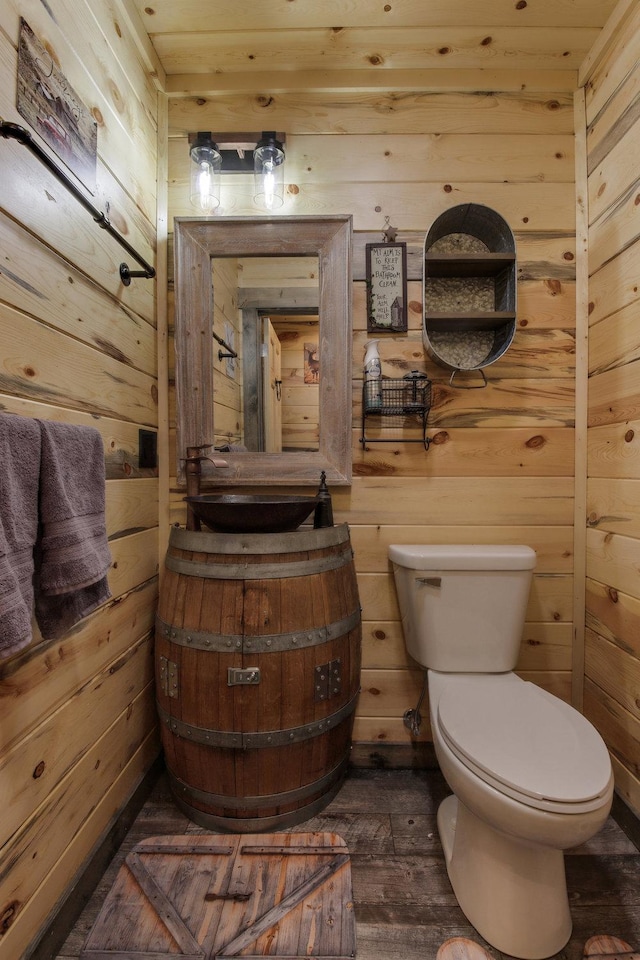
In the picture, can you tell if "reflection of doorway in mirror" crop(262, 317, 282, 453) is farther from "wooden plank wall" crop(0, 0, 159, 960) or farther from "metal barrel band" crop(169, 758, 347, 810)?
"metal barrel band" crop(169, 758, 347, 810)

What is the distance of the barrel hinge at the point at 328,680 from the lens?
1.10 metres

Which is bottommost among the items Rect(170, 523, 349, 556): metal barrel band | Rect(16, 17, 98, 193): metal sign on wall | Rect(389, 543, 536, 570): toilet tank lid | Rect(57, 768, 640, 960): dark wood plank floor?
Rect(57, 768, 640, 960): dark wood plank floor

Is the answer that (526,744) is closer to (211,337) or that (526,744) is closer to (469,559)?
(469,559)

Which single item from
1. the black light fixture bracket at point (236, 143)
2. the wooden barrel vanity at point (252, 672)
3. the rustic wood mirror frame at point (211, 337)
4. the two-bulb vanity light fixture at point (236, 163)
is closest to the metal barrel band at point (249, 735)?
the wooden barrel vanity at point (252, 672)

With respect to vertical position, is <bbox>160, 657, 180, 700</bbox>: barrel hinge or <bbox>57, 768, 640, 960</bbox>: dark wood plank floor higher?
<bbox>160, 657, 180, 700</bbox>: barrel hinge

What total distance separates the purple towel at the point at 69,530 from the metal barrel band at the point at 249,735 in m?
0.50

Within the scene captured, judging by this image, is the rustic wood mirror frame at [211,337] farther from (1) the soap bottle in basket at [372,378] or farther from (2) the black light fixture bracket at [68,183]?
(2) the black light fixture bracket at [68,183]

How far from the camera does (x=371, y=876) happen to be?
1048 millimetres

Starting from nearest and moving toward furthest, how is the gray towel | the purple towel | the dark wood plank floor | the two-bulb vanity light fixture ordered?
the gray towel → the purple towel → the dark wood plank floor → the two-bulb vanity light fixture

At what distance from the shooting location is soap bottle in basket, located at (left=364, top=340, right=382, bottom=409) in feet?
4.38

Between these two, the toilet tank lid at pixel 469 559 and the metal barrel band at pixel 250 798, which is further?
the toilet tank lid at pixel 469 559

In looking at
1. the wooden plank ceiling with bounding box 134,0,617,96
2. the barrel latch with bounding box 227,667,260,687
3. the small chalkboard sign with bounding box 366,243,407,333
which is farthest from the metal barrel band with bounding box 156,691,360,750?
the wooden plank ceiling with bounding box 134,0,617,96

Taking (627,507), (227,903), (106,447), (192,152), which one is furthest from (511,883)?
(192,152)

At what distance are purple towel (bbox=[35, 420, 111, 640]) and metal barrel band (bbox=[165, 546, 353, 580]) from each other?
10.5 inches
